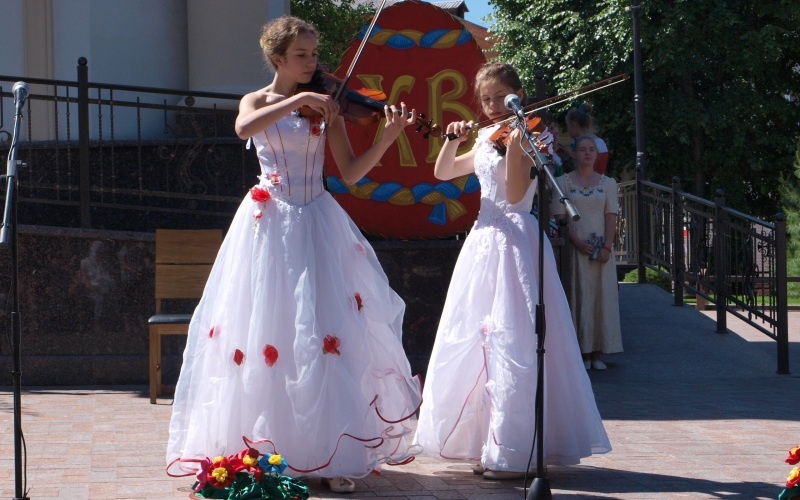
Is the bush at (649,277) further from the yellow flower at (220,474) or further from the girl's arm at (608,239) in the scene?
the yellow flower at (220,474)

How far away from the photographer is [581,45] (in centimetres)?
3206

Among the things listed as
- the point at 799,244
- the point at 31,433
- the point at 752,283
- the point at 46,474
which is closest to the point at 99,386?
the point at 31,433

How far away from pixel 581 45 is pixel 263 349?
28090 millimetres

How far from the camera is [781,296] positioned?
10078mm

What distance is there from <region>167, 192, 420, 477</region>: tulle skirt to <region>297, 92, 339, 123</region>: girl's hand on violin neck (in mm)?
493

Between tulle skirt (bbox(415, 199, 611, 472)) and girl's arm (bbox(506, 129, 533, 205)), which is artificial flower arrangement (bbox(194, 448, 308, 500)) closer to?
tulle skirt (bbox(415, 199, 611, 472))

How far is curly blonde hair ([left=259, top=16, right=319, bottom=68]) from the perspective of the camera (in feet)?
17.5

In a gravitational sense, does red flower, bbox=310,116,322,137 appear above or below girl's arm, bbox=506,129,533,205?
above

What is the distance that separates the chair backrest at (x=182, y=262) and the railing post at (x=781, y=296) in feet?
15.9

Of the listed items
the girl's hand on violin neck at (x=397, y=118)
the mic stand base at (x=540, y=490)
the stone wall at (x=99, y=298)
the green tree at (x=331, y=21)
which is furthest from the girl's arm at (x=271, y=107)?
the green tree at (x=331, y=21)

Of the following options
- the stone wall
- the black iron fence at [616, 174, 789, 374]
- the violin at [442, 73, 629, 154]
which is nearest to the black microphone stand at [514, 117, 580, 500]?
the violin at [442, 73, 629, 154]

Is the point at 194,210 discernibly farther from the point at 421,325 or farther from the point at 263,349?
the point at 263,349

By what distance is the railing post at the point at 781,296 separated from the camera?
392 inches

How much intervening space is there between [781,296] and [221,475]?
21.8 ft
